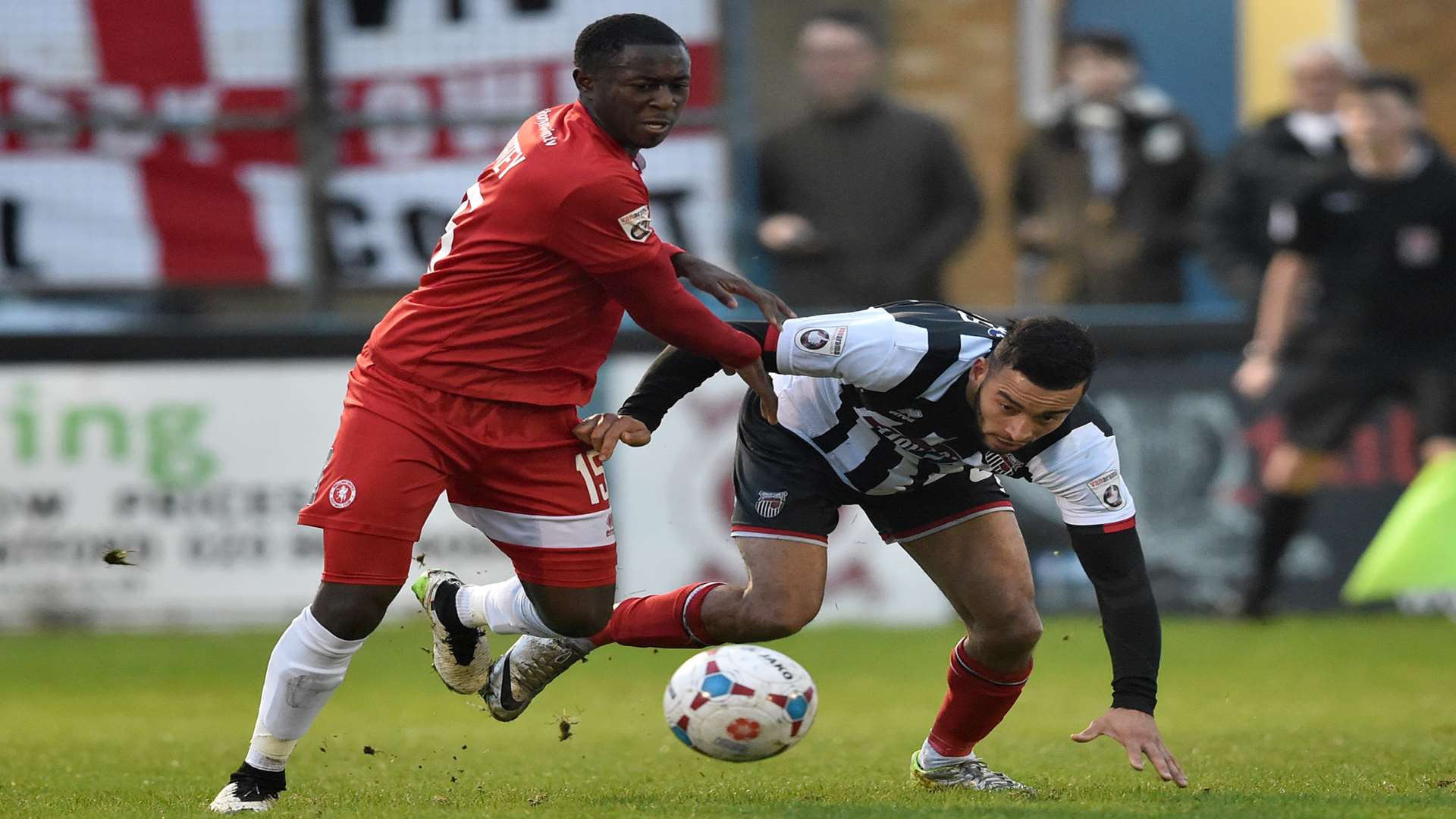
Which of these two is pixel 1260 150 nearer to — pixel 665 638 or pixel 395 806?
pixel 665 638

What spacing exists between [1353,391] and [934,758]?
235 inches

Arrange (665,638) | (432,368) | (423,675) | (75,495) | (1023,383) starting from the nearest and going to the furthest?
(1023,383)
(432,368)
(665,638)
(423,675)
(75,495)

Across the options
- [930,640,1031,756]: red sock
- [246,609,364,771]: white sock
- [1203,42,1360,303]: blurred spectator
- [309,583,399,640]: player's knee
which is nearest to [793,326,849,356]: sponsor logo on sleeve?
[930,640,1031,756]: red sock

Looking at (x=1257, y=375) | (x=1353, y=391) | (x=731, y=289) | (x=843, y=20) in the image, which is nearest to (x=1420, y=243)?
(x=1353, y=391)

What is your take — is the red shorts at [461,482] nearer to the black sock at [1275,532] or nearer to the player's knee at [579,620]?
the player's knee at [579,620]

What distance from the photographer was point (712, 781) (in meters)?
6.06

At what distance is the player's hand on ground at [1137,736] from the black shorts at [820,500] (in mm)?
966

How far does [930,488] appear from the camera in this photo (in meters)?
5.86

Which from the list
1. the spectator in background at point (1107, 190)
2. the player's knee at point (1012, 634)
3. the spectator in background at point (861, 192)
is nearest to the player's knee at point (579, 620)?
the player's knee at point (1012, 634)

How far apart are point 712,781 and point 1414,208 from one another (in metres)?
6.79

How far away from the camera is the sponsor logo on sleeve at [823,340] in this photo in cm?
541

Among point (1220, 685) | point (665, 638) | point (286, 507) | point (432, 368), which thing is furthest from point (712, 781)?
point (286, 507)

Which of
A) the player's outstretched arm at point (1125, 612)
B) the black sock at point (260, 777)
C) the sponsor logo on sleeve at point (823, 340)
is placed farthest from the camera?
the sponsor logo on sleeve at point (823, 340)

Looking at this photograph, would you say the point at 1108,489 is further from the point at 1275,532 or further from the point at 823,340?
the point at 1275,532
